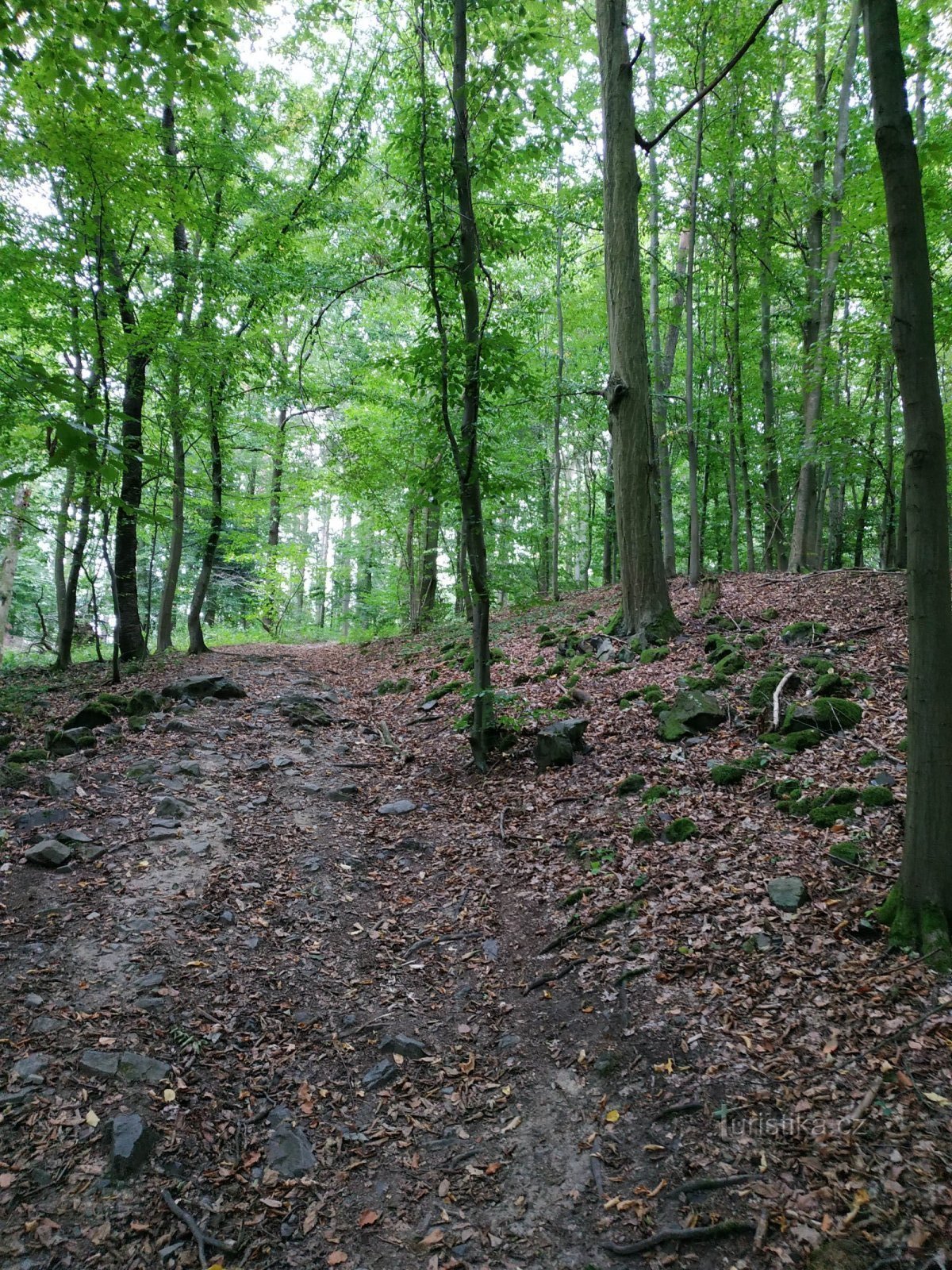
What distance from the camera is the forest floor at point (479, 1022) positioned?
274 centimetres

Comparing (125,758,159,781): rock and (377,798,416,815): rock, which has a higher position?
(125,758,159,781): rock

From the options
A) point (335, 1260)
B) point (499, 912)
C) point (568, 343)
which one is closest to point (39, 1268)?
point (335, 1260)

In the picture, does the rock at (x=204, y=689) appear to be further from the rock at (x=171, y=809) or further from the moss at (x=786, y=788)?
the moss at (x=786, y=788)

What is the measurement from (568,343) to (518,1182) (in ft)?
59.4

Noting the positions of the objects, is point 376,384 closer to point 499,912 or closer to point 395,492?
point 395,492

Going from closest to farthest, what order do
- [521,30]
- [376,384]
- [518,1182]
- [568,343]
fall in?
[518,1182] → [521,30] → [376,384] → [568,343]

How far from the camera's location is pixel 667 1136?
303 centimetres

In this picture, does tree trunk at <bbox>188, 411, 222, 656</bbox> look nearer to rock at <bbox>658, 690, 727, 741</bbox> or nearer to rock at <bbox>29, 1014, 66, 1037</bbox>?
rock at <bbox>658, 690, 727, 741</bbox>

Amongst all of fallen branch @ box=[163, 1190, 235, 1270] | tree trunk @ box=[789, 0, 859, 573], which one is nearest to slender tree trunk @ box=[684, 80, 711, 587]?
tree trunk @ box=[789, 0, 859, 573]

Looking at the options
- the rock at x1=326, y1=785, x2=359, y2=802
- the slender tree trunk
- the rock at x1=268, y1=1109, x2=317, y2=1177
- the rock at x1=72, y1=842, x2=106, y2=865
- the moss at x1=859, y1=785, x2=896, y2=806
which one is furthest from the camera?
the slender tree trunk

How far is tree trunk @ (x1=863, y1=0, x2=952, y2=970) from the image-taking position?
125 inches

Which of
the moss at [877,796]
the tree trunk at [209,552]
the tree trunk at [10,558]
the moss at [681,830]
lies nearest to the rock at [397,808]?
the moss at [681,830]

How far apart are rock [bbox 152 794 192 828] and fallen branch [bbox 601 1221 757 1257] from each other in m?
4.80

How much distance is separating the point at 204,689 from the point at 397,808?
14.7ft
